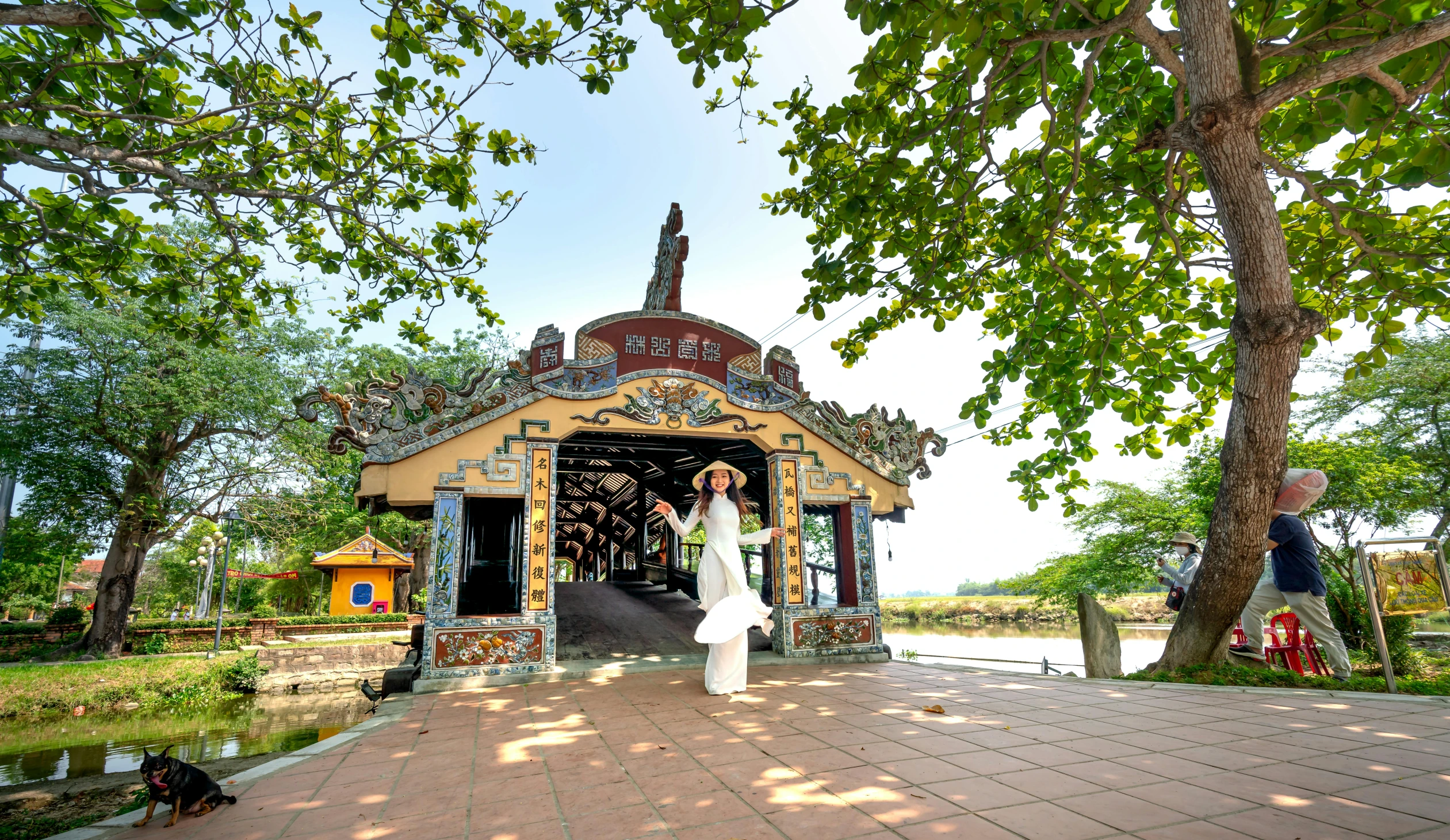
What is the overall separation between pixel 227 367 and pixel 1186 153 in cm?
1823

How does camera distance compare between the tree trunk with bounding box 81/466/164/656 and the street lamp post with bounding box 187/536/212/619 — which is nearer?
the tree trunk with bounding box 81/466/164/656

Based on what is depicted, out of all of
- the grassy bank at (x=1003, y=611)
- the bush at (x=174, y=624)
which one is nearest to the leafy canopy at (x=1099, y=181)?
the grassy bank at (x=1003, y=611)

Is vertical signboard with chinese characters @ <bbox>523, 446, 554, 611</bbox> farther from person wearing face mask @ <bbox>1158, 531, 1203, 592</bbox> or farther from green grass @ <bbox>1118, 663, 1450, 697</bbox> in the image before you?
person wearing face mask @ <bbox>1158, 531, 1203, 592</bbox>

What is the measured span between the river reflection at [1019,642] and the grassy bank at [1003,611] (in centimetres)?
78

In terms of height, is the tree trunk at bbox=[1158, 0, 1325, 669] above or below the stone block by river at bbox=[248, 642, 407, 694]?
above

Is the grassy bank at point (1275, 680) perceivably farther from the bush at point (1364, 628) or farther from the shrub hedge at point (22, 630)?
the shrub hedge at point (22, 630)

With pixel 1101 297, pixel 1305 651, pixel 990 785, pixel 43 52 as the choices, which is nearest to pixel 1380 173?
pixel 1101 297

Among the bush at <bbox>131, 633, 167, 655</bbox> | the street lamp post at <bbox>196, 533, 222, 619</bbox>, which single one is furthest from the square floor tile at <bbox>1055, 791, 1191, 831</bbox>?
the street lamp post at <bbox>196, 533, 222, 619</bbox>

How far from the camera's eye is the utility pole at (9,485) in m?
10.8

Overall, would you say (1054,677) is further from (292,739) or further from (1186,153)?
(292,739)

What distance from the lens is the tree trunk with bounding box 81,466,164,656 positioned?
49.1ft

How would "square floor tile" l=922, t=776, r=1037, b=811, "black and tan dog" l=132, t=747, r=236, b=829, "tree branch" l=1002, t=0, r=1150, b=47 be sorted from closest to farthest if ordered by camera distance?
"square floor tile" l=922, t=776, r=1037, b=811 < "black and tan dog" l=132, t=747, r=236, b=829 < "tree branch" l=1002, t=0, r=1150, b=47

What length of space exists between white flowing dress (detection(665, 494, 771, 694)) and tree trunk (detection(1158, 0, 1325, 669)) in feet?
12.4

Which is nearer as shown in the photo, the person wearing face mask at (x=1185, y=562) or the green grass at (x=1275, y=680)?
the green grass at (x=1275, y=680)
